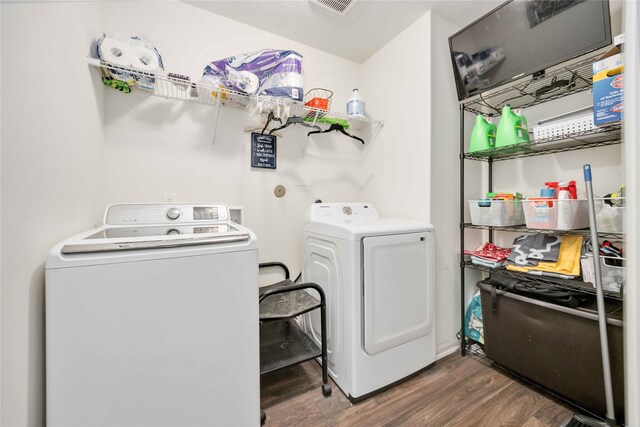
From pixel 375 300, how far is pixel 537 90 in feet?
5.76

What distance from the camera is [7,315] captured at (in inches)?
26.2

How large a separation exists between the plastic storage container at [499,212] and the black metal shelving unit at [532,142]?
48 millimetres

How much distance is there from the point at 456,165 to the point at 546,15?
93cm

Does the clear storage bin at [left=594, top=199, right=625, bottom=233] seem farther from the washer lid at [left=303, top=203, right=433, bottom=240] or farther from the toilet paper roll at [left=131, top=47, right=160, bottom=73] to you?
the toilet paper roll at [left=131, top=47, right=160, bottom=73]

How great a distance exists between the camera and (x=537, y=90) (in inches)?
65.2

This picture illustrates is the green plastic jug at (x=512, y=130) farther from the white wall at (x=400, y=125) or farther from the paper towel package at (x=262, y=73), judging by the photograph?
the paper towel package at (x=262, y=73)

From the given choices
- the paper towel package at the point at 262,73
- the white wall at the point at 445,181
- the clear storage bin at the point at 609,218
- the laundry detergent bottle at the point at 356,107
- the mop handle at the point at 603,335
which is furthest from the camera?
the laundry detergent bottle at the point at 356,107

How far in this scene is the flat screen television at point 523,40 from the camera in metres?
1.27

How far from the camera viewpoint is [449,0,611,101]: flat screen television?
1269 mm

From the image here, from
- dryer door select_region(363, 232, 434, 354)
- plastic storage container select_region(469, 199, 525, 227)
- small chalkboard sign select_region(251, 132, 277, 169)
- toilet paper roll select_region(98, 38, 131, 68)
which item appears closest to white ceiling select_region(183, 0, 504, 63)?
toilet paper roll select_region(98, 38, 131, 68)

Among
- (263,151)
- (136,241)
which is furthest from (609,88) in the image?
(136,241)

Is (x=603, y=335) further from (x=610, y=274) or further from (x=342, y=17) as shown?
(x=342, y=17)

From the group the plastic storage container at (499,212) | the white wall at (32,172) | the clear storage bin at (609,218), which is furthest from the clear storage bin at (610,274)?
the white wall at (32,172)

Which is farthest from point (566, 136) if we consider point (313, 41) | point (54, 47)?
point (54, 47)
